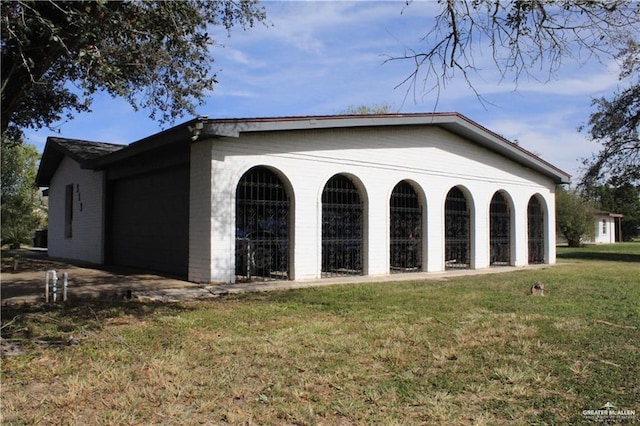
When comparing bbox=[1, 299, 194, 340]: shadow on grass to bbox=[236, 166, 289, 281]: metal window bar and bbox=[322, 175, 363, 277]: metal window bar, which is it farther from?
bbox=[322, 175, 363, 277]: metal window bar

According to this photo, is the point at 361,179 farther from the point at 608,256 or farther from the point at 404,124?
the point at 608,256

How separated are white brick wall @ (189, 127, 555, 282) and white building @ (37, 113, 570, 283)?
3 centimetres

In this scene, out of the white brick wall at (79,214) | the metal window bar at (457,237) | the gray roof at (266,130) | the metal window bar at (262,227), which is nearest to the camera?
the gray roof at (266,130)

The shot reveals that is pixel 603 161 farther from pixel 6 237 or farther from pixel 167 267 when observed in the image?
pixel 6 237

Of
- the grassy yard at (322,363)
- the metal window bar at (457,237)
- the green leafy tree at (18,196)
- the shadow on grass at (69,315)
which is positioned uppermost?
the green leafy tree at (18,196)

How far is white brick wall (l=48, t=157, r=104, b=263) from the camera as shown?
1709 cm

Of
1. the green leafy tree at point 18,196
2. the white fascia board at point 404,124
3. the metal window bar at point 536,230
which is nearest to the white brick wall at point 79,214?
the green leafy tree at point 18,196

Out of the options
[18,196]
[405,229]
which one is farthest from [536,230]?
[18,196]

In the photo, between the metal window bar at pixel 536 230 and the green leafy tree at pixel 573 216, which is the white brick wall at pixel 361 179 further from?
the green leafy tree at pixel 573 216

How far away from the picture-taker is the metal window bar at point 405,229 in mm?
15156

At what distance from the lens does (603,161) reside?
2436 centimetres

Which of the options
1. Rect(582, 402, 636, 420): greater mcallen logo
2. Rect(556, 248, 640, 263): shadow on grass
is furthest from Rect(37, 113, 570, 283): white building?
Rect(582, 402, 636, 420): greater mcallen logo

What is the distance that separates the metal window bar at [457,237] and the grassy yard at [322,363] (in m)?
7.80

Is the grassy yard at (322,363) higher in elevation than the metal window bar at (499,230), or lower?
lower
